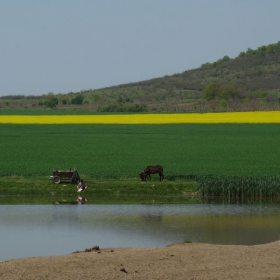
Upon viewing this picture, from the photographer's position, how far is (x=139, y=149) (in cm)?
5006

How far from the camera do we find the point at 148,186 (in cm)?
3127

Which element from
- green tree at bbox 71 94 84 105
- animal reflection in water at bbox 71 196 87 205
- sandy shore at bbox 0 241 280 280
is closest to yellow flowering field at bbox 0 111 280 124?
animal reflection in water at bbox 71 196 87 205

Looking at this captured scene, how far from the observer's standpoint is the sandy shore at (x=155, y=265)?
12.3m

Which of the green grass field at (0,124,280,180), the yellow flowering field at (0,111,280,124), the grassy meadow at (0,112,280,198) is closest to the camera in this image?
the grassy meadow at (0,112,280,198)

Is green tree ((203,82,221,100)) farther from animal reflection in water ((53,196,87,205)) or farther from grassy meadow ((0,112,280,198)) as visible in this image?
animal reflection in water ((53,196,87,205))

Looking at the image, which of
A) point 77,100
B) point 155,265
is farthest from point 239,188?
point 77,100

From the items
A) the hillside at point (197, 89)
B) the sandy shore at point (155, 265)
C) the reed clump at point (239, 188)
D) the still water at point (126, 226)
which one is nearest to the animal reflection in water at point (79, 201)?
the still water at point (126, 226)

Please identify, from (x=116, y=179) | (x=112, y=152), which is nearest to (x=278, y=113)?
(x=112, y=152)

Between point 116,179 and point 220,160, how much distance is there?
10.7 meters

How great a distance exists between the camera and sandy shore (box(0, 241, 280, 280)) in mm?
12289

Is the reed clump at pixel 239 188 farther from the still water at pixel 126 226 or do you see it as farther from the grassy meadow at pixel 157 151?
the still water at pixel 126 226

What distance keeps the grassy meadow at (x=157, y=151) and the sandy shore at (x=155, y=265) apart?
16.1m

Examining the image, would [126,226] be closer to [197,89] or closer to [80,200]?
[80,200]

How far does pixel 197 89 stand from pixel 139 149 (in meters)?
114
